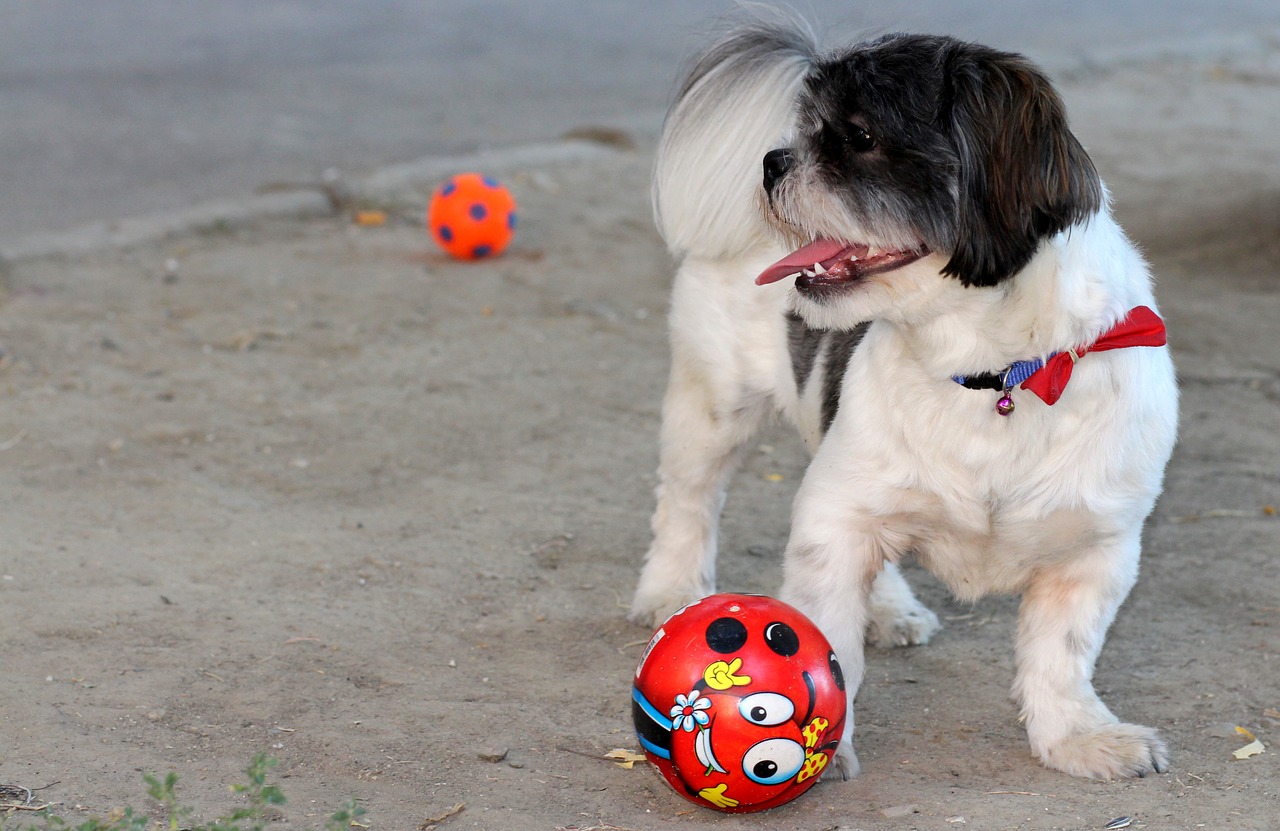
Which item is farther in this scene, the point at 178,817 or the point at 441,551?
the point at 441,551

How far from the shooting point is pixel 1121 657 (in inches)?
159

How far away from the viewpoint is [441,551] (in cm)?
462

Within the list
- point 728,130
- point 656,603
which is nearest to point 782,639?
point 656,603

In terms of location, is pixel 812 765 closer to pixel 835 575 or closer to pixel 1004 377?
pixel 835 575

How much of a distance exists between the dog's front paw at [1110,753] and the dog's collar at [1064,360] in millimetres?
906

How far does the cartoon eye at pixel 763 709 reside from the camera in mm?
2930

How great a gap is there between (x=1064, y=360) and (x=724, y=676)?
99 centimetres

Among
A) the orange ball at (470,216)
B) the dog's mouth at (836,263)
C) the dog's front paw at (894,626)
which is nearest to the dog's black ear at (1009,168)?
the dog's mouth at (836,263)

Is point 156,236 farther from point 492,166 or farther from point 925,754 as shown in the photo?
point 925,754

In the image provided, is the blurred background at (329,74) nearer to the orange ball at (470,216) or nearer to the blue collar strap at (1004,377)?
the orange ball at (470,216)

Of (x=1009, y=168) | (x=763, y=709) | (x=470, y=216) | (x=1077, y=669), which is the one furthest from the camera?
(x=470, y=216)

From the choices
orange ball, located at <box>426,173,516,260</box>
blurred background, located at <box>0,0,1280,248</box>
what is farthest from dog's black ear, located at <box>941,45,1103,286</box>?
orange ball, located at <box>426,173,516,260</box>

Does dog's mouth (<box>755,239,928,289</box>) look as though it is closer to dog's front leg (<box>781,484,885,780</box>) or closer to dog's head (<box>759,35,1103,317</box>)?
dog's head (<box>759,35,1103,317</box>)

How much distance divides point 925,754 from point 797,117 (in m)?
1.57
